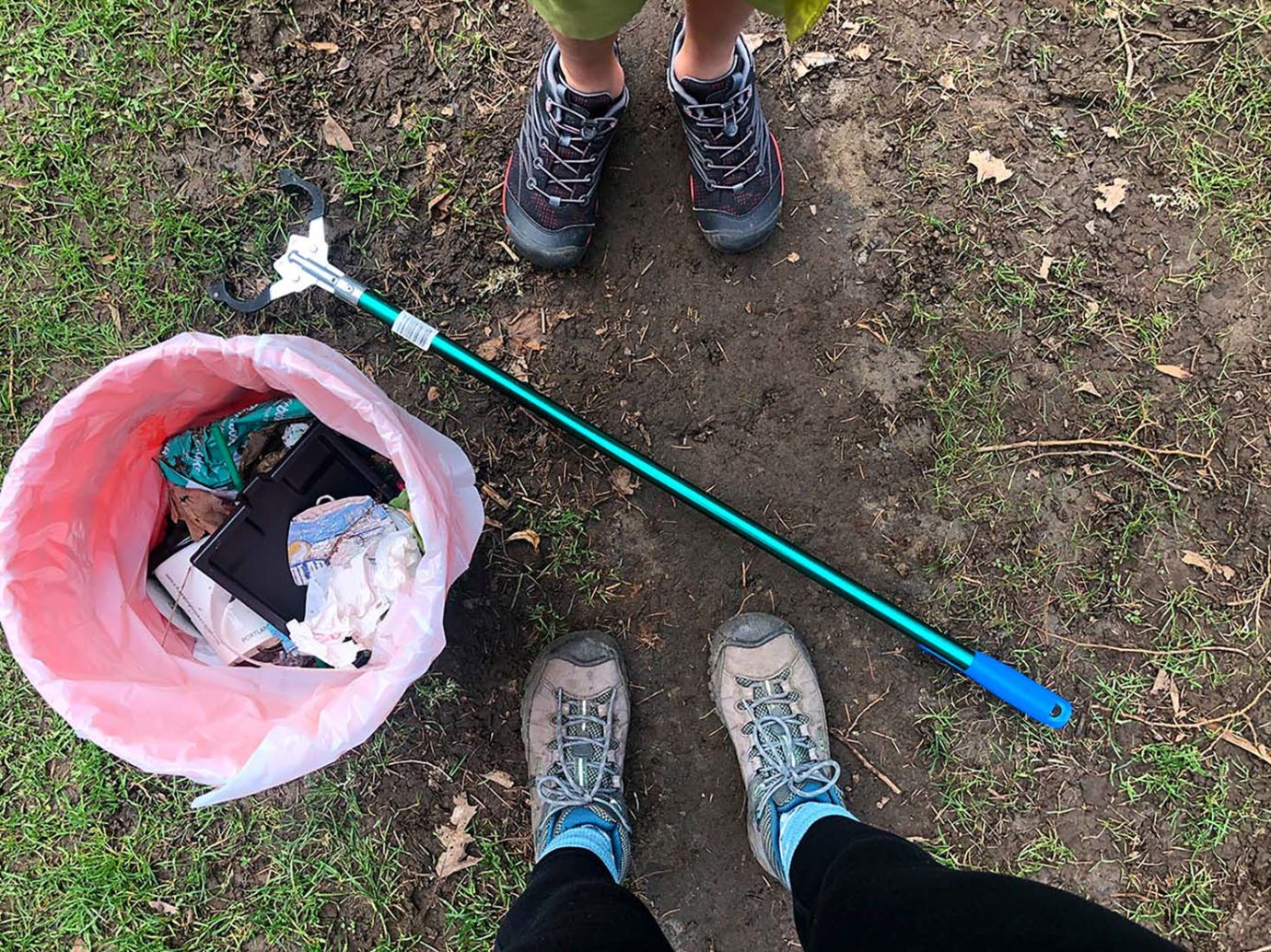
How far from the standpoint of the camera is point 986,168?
1858 millimetres

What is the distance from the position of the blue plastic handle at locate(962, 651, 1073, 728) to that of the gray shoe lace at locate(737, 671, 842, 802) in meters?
0.37

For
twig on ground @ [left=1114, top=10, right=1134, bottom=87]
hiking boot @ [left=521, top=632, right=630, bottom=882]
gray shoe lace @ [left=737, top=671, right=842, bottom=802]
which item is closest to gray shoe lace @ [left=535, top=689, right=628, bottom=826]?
hiking boot @ [left=521, top=632, right=630, bottom=882]

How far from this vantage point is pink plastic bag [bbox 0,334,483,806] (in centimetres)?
130

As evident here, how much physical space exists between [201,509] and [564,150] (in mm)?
Result: 1061

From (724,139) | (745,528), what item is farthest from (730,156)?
(745,528)

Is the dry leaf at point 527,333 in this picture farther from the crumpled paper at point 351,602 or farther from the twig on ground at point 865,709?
the twig on ground at point 865,709

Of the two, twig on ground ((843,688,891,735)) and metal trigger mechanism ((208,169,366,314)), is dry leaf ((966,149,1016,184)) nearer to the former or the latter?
twig on ground ((843,688,891,735))

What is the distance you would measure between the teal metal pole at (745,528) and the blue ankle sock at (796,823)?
1.32 feet

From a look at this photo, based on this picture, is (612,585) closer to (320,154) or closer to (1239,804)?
(320,154)

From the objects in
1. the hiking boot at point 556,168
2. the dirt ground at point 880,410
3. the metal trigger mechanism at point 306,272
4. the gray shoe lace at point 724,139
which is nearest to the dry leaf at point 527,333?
the dirt ground at point 880,410

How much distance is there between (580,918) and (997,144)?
1836 millimetres

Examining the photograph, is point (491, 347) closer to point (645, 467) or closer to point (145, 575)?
point (645, 467)

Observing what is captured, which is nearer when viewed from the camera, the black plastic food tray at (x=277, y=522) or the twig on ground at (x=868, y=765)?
the black plastic food tray at (x=277, y=522)

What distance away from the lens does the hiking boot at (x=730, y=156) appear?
5.47 feet
